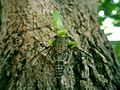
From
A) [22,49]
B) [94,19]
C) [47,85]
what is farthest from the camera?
[94,19]

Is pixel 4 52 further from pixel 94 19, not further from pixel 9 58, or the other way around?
pixel 94 19

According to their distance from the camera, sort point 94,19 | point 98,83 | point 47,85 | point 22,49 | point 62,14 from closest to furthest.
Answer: point 47,85
point 98,83
point 22,49
point 62,14
point 94,19

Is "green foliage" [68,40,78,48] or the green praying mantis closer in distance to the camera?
the green praying mantis

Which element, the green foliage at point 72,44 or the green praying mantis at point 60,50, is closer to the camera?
the green praying mantis at point 60,50

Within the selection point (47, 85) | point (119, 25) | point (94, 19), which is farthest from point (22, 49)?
point (119, 25)

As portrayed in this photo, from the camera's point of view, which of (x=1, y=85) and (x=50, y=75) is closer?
(x=50, y=75)

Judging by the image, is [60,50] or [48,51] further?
[48,51]

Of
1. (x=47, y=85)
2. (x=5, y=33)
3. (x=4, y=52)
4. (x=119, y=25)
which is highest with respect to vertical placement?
(x=119, y=25)

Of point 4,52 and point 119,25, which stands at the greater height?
point 119,25
